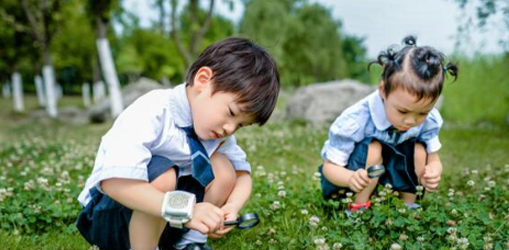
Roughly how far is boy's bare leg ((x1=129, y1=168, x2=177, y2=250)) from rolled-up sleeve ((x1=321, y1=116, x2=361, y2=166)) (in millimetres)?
1370

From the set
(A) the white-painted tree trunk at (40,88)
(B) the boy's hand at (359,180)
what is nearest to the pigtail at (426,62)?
(B) the boy's hand at (359,180)

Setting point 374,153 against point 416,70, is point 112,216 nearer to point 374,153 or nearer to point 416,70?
point 374,153

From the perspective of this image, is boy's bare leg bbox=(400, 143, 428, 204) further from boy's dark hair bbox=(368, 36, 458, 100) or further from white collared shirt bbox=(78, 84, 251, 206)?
white collared shirt bbox=(78, 84, 251, 206)

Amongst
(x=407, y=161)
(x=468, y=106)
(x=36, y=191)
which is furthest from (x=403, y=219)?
(x=468, y=106)

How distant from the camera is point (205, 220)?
2.38 meters

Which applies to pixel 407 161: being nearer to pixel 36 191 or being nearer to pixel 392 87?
pixel 392 87

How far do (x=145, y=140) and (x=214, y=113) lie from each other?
1.20 feet

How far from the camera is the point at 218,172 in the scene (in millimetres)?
2924

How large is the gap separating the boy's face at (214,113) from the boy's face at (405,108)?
1.13 m

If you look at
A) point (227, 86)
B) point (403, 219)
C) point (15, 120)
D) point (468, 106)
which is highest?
point (227, 86)

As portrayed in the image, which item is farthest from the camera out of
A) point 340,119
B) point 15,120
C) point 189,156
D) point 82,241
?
point 15,120

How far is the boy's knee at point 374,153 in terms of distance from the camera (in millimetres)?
3498

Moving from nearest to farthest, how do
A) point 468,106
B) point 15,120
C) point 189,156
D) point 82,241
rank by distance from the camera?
1. point 189,156
2. point 82,241
3. point 468,106
4. point 15,120

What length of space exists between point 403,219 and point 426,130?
0.96 metres
